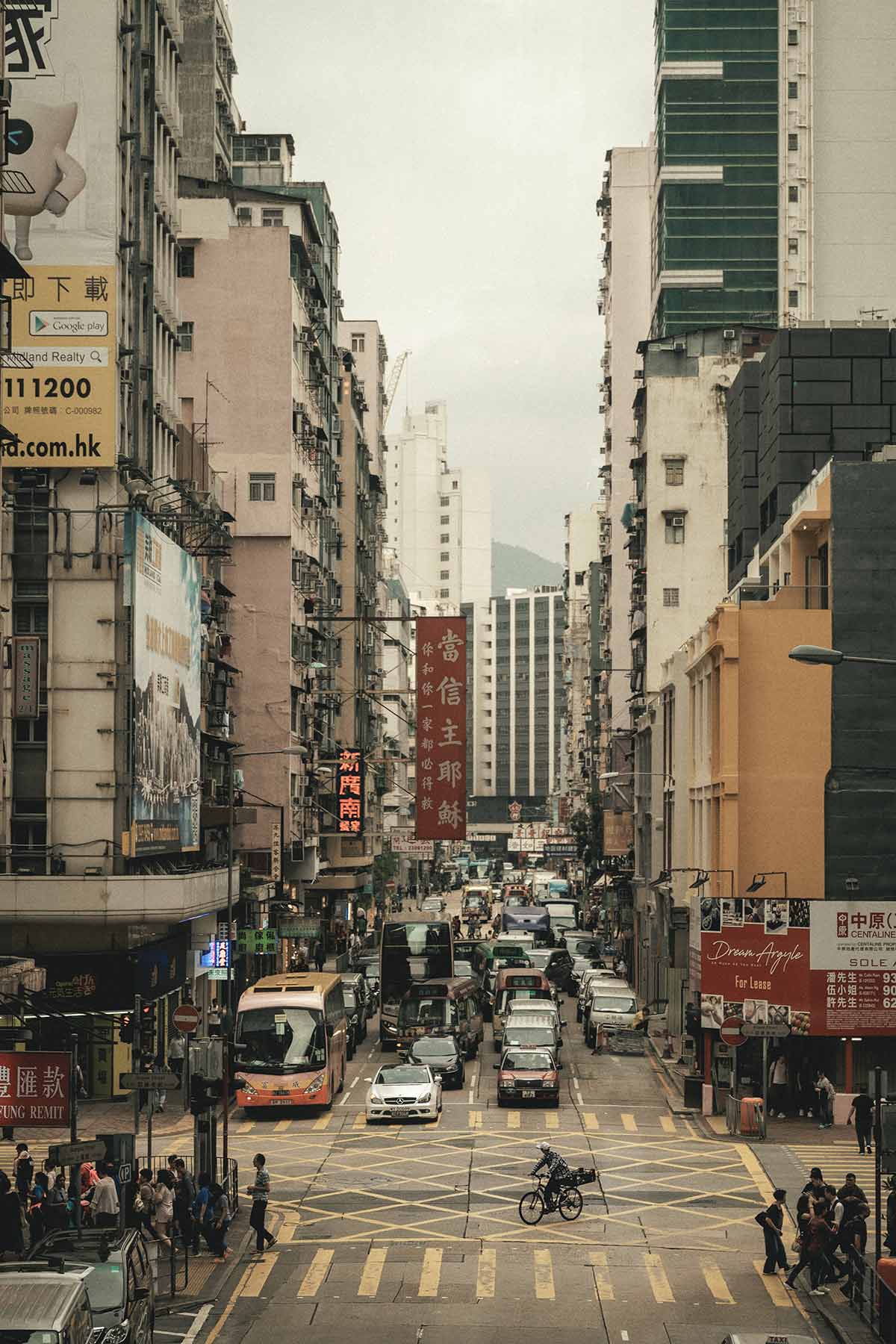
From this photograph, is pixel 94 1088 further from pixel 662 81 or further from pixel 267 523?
pixel 662 81

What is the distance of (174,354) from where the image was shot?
57.4 metres

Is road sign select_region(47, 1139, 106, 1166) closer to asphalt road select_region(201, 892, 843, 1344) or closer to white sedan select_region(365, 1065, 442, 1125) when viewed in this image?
asphalt road select_region(201, 892, 843, 1344)

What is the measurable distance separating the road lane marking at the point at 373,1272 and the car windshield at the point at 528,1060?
16184 millimetres

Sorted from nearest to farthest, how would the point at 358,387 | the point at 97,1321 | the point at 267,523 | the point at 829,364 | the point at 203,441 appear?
the point at 97,1321
the point at 829,364
the point at 203,441
the point at 267,523
the point at 358,387

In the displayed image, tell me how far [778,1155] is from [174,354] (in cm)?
3143

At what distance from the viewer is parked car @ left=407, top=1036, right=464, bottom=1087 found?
→ 4800 centimetres

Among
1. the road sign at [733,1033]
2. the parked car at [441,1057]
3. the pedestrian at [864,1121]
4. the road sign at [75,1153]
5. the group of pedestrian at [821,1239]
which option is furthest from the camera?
the parked car at [441,1057]

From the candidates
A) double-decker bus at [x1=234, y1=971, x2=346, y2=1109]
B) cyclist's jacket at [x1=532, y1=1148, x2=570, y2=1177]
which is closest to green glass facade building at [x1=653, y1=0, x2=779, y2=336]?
double-decker bus at [x1=234, y1=971, x2=346, y2=1109]

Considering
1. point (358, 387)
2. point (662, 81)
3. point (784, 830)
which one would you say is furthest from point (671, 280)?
point (784, 830)

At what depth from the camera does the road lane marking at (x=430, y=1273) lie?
2639 cm

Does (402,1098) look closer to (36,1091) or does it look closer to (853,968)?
(853,968)

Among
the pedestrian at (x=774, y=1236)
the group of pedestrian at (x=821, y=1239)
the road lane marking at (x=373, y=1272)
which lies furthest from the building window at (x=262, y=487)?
the pedestrian at (x=774, y=1236)

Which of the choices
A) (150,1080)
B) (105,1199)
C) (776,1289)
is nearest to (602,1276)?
(776,1289)

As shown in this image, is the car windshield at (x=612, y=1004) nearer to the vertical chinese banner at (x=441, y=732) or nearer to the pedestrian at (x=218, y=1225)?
the vertical chinese banner at (x=441, y=732)
